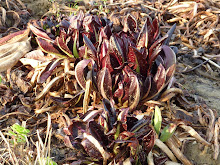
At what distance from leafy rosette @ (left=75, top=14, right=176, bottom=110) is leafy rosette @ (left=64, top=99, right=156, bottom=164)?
Result: 10.6 inches

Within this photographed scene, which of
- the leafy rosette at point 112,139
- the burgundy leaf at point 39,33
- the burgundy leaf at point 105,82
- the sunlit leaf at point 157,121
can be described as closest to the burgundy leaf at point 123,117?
the leafy rosette at point 112,139

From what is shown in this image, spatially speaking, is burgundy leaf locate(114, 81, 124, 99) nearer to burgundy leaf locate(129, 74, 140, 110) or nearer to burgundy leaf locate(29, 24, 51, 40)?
burgundy leaf locate(129, 74, 140, 110)

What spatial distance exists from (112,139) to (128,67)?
0.62 metres

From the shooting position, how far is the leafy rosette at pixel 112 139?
1.57 m

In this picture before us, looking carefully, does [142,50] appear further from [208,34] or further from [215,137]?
[208,34]

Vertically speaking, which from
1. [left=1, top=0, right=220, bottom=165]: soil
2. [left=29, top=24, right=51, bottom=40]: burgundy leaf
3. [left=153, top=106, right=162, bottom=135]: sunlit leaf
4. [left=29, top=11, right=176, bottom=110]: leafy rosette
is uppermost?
[left=29, top=24, right=51, bottom=40]: burgundy leaf

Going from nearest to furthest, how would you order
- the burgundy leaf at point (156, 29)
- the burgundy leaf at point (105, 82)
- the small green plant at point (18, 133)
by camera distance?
the small green plant at point (18, 133) < the burgundy leaf at point (105, 82) < the burgundy leaf at point (156, 29)

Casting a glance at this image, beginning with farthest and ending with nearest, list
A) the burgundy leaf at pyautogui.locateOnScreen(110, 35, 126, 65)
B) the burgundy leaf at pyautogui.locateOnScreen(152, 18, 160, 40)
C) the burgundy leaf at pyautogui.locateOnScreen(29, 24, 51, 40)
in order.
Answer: the burgundy leaf at pyautogui.locateOnScreen(29, 24, 51, 40) → the burgundy leaf at pyautogui.locateOnScreen(152, 18, 160, 40) → the burgundy leaf at pyautogui.locateOnScreen(110, 35, 126, 65)

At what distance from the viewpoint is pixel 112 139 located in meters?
1.63

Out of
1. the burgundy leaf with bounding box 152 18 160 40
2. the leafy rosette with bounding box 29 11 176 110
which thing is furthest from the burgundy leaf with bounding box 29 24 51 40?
the burgundy leaf with bounding box 152 18 160 40

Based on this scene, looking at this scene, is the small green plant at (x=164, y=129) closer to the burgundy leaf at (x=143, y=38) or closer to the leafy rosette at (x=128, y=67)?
the leafy rosette at (x=128, y=67)

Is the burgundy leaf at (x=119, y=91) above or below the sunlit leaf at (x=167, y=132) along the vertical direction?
above

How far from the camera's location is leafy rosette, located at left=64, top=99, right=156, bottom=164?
5.14ft

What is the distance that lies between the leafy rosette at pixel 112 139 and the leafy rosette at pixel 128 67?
0.27m
